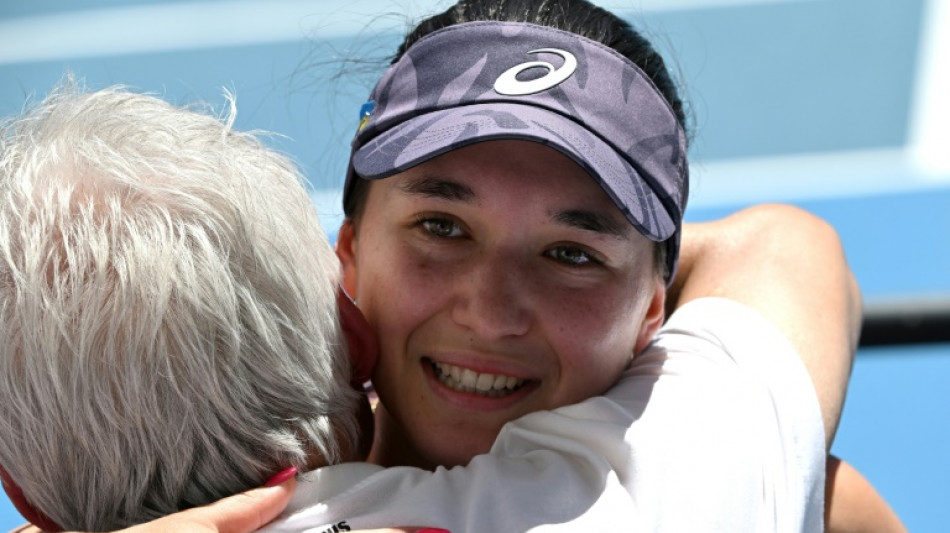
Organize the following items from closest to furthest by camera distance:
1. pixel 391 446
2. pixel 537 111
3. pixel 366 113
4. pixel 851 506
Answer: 1. pixel 537 111
2. pixel 366 113
3. pixel 391 446
4. pixel 851 506

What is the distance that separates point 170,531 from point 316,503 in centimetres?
21

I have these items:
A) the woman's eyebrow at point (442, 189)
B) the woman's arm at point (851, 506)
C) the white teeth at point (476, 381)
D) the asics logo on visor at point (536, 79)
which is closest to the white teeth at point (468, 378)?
the white teeth at point (476, 381)

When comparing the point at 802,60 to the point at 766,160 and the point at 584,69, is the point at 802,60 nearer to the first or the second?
the point at 766,160

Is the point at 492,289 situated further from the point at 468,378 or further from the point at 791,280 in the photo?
the point at 791,280

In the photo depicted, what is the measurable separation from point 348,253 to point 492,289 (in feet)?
1.30

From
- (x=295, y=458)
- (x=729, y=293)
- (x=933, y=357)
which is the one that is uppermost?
(x=295, y=458)

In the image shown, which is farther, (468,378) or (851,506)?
(851,506)

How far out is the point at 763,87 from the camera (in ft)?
18.2

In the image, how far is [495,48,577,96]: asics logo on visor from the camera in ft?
5.58

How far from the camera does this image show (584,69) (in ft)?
5.74

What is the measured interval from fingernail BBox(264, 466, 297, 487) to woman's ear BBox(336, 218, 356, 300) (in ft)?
1.65

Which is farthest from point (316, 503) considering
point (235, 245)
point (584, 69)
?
point (584, 69)

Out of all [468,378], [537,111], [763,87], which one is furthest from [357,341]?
[763,87]

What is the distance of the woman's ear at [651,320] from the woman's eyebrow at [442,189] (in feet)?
1.38
